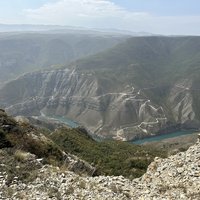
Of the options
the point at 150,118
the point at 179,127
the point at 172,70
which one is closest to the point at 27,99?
the point at 150,118

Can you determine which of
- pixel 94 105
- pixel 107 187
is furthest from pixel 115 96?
pixel 107 187

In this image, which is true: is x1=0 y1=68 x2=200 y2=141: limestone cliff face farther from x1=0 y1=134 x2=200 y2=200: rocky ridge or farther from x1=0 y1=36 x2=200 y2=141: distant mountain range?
x1=0 y1=134 x2=200 y2=200: rocky ridge

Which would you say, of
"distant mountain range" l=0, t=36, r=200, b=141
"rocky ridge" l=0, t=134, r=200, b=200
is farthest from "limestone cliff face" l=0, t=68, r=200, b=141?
"rocky ridge" l=0, t=134, r=200, b=200

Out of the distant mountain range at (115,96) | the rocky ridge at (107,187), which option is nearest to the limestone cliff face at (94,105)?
the distant mountain range at (115,96)

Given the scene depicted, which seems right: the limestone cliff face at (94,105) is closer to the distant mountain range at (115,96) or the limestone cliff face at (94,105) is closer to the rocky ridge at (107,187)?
the distant mountain range at (115,96)

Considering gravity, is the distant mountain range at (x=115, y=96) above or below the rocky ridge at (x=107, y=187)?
below
